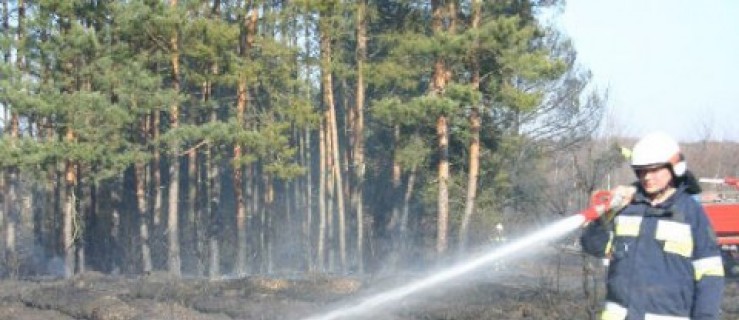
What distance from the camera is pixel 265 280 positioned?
1952cm

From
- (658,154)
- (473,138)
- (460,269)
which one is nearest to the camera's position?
(658,154)

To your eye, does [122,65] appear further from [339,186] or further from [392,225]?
[392,225]

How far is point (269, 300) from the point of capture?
16.4 metres

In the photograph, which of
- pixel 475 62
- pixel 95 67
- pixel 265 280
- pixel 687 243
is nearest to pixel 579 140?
pixel 475 62

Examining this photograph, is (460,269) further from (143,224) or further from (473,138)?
(143,224)

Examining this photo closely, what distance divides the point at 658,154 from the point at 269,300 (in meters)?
12.0

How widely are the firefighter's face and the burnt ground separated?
297 inches

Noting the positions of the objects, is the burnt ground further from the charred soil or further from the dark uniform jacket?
the dark uniform jacket

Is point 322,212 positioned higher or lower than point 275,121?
lower

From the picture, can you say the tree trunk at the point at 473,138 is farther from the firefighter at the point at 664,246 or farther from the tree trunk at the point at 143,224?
the firefighter at the point at 664,246

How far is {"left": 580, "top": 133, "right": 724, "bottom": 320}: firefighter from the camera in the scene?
500 cm

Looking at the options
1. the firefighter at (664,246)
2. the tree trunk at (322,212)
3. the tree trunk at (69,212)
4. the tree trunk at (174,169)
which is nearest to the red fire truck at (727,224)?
the tree trunk at (174,169)

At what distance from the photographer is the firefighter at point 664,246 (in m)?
5.00

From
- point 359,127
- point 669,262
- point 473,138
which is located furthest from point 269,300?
point 359,127
